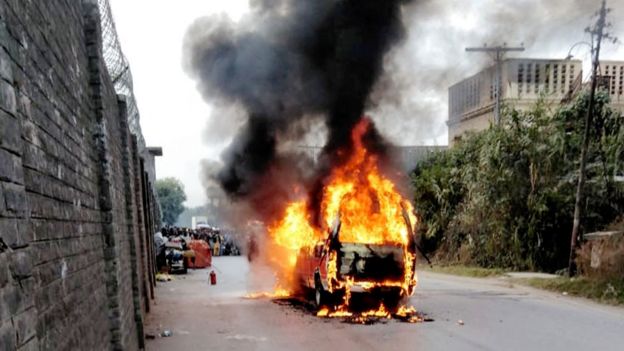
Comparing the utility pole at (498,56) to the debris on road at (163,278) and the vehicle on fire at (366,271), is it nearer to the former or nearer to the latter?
the vehicle on fire at (366,271)

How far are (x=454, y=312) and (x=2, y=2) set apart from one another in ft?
35.1

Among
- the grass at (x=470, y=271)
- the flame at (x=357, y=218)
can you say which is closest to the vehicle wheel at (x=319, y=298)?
the flame at (x=357, y=218)

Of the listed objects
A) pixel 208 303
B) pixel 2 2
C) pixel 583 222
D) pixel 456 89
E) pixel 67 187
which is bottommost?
pixel 208 303

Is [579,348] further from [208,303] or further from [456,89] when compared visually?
[456,89]

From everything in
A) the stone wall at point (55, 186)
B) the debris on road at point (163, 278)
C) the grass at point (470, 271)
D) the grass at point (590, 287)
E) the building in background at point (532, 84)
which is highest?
the building in background at point (532, 84)

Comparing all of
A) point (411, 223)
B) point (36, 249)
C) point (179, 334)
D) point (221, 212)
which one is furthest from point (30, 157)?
point (221, 212)

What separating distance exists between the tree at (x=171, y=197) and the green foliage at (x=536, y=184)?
63227mm

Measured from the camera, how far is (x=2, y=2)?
7.19 ft

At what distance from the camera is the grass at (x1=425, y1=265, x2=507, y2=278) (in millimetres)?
20172

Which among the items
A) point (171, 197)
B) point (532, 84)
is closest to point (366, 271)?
point (532, 84)

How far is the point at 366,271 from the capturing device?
10.8 meters

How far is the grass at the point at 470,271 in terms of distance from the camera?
20.2 meters

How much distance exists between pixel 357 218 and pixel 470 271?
35.4 ft

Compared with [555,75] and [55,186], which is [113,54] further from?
[555,75]
